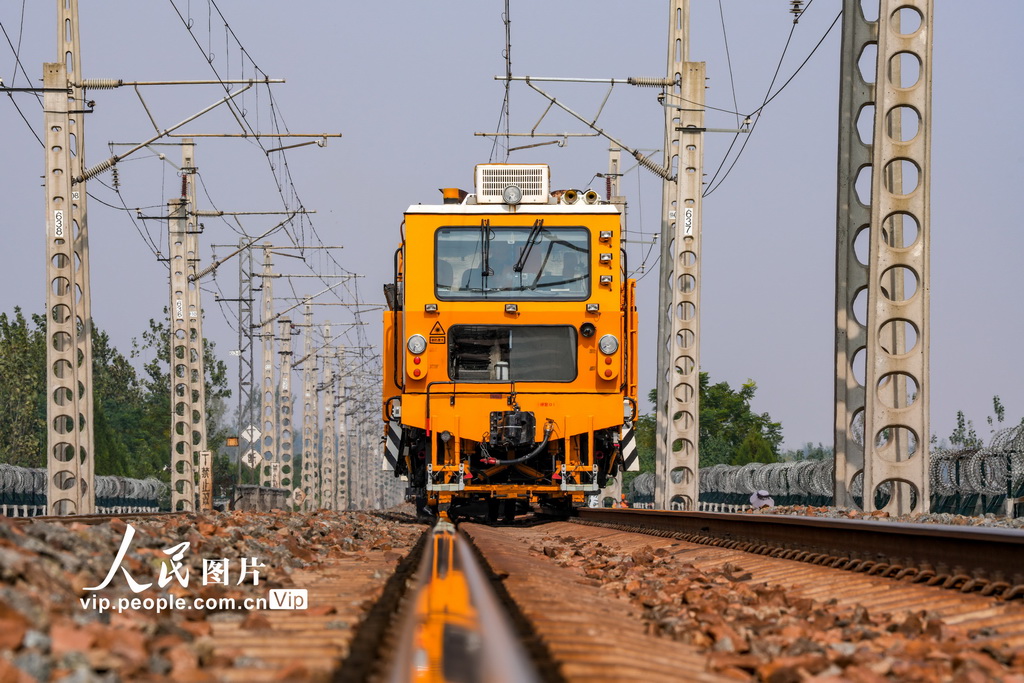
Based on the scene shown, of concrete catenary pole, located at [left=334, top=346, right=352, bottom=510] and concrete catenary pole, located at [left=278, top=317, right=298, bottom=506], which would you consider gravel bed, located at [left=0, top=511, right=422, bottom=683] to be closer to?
concrete catenary pole, located at [left=278, top=317, right=298, bottom=506]

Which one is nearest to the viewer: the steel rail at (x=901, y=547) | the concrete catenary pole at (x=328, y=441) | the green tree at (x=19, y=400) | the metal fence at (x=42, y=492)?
the steel rail at (x=901, y=547)

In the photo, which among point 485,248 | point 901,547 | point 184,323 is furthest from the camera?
point 184,323

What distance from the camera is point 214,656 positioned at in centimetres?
413

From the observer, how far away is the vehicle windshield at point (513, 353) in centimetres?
1662

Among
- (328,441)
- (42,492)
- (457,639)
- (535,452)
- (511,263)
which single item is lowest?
(42,492)

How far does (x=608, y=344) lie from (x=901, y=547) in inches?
341

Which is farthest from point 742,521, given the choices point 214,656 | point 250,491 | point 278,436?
point 278,436

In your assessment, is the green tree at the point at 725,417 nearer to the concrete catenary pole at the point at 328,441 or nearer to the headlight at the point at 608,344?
the concrete catenary pole at the point at 328,441

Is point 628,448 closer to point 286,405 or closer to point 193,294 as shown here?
point 193,294

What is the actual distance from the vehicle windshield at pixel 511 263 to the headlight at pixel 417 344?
3.22 feet

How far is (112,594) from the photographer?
5.37 meters

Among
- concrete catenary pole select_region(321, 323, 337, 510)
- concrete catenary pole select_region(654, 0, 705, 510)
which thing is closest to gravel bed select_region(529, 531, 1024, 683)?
concrete catenary pole select_region(654, 0, 705, 510)

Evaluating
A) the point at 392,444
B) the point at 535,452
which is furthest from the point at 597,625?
the point at 392,444

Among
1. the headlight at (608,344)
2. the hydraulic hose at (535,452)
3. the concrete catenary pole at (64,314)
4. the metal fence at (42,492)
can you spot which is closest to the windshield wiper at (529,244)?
the headlight at (608,344)
